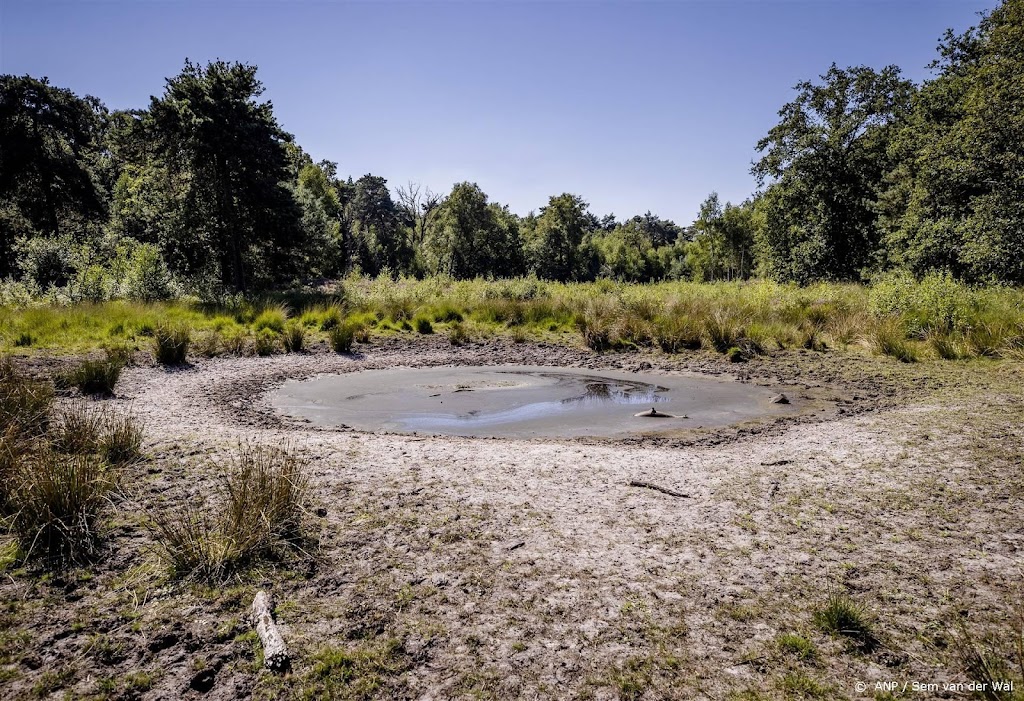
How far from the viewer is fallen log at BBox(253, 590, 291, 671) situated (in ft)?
7.97

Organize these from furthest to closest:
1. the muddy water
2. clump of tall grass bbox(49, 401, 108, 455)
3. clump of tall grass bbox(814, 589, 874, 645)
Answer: the muddy water, clump of tall grass bbox(49, 401, 108, 455), clump of tall grass bbox(814, 589, 874, 645)

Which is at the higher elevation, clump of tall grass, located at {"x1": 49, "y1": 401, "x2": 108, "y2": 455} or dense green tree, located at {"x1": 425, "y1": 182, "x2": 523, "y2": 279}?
dense green tree, located at {"x1": 425, "y1": 182, "x2": 523, "y2": 279}

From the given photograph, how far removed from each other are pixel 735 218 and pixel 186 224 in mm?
55398

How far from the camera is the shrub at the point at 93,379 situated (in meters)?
7.61

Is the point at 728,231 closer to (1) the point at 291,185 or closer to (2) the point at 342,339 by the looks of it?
(1) the point at 291,185

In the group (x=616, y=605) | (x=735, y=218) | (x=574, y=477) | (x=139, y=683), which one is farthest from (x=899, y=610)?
(x=735, y=218)

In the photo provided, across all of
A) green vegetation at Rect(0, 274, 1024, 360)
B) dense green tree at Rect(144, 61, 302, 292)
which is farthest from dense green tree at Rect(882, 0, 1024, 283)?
dense green tree at Rect(144, 61, 302, 292)

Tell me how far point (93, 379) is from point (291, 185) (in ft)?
74.6

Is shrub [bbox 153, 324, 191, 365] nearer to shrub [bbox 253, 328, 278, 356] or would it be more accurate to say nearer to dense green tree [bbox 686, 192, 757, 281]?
shrub [bbox 253, 328, 278, 356]

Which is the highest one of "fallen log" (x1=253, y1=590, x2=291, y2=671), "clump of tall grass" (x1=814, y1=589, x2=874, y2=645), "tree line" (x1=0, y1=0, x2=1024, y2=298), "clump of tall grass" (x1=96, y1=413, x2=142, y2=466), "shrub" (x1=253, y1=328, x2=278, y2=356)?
"tree line" (x1=0, y1=0, x2=1024, y2=298)

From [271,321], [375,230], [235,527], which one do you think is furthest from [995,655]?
[375,230]

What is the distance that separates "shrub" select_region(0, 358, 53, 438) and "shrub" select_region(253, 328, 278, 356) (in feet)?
19.9

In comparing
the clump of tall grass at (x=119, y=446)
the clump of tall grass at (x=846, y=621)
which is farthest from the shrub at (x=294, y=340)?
the clump of tall grass at (x=846, y=621)

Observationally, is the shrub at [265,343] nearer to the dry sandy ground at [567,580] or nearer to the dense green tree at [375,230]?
the dry sandy ground at [567,580]
